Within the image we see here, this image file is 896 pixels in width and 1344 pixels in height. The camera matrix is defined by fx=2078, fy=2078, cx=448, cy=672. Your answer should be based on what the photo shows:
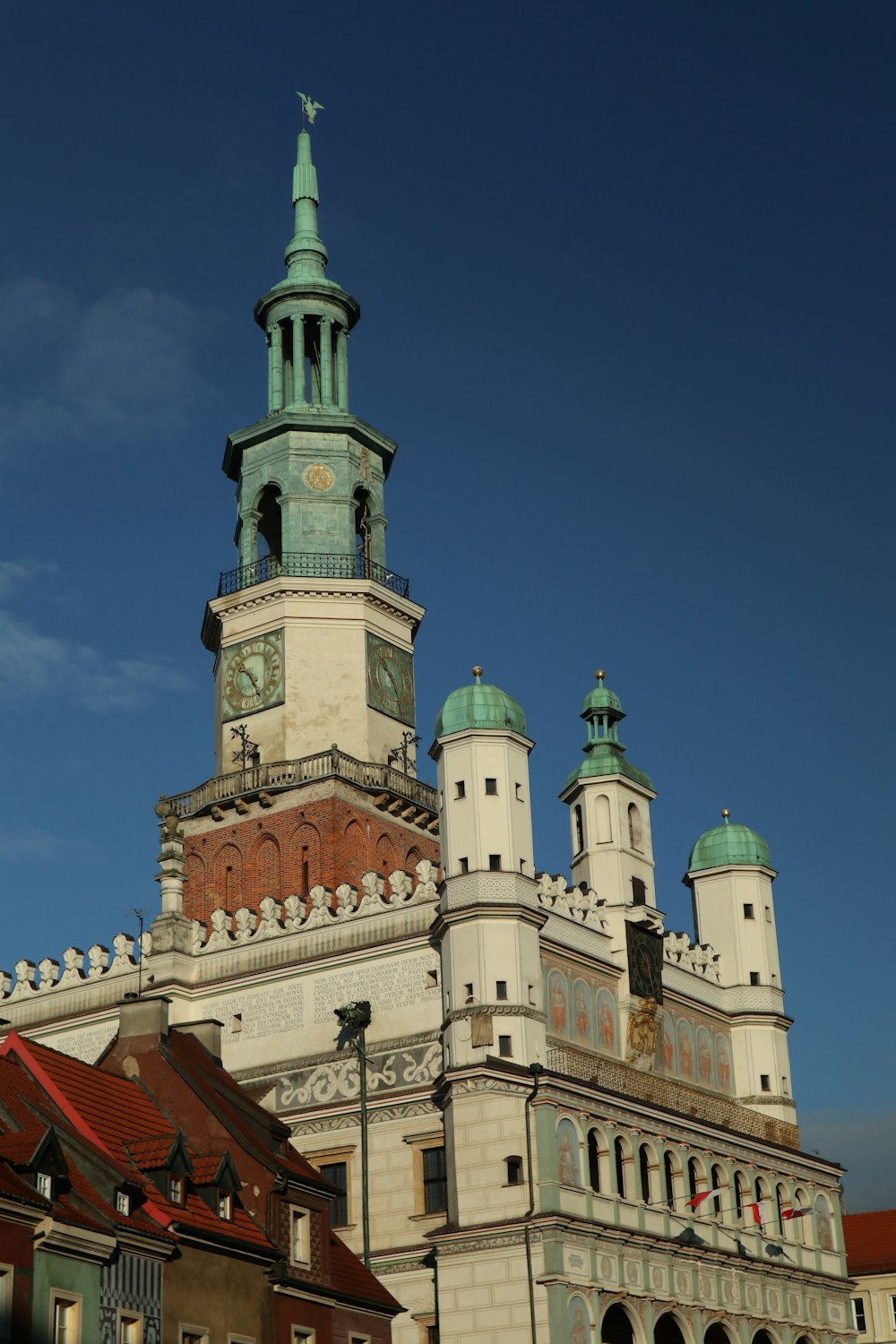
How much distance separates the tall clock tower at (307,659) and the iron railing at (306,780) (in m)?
0.07

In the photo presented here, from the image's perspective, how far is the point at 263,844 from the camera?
72875 mm

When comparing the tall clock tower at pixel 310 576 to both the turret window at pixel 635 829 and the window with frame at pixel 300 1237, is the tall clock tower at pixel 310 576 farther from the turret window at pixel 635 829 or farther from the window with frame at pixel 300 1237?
the window with frame at pixel 300 1237

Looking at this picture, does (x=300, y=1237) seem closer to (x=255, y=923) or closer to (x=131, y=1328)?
(x=131, y=1328)

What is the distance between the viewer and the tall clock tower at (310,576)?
74.9m

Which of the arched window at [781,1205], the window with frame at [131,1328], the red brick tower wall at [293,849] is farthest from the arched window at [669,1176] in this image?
the window with frame at [131,1328]

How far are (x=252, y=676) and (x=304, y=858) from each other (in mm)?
7887

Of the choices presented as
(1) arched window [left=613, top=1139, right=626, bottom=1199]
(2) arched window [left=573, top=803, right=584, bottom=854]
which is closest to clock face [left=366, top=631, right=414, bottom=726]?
(2) arched window [left=573, top=803, right=584, bottom=854]

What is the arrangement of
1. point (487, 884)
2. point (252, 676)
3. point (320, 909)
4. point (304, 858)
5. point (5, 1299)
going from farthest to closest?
point (252, 676), point (304, 858), point (320, 909), point (487, 884), point (5, 1299)

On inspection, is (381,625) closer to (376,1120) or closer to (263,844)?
(263,844)

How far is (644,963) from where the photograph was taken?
2680 inches

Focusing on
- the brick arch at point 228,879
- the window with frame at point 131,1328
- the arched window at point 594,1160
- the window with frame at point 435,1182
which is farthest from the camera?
the brick arch at point 228,879

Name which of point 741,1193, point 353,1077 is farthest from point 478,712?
point 741,1193

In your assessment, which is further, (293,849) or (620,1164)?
(293,849)

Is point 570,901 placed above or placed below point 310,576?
below
